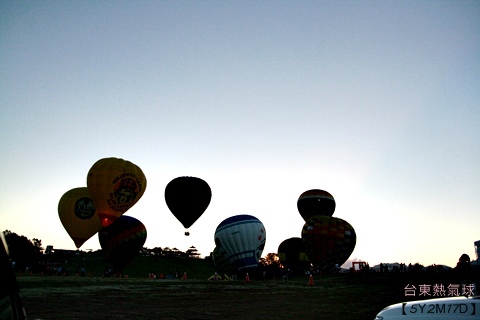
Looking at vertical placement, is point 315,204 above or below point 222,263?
above

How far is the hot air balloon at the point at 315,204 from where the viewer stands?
5950cm

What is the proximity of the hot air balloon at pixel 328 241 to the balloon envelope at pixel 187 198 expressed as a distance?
14.3m

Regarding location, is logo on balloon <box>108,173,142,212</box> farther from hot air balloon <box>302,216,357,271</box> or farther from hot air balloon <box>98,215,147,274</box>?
hot air balloon <box>302,216,357,271</box>

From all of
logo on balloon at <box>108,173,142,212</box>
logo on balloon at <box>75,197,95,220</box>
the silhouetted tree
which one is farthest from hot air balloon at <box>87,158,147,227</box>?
the silhouetted tree

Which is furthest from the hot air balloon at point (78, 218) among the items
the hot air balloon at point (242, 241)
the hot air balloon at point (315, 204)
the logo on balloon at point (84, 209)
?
the hot air balloon at point (315, 204)

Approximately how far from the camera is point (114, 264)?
5028 cm

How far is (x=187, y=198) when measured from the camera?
140 feet

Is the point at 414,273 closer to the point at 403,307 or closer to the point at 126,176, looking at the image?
the point at 403,307

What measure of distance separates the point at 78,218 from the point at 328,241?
28254 mm

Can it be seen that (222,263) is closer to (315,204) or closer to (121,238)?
(121,238)

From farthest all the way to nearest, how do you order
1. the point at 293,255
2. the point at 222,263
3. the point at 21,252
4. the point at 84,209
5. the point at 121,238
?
1. the point at 21,252
2. the point at 293,255
3. the point at 222,263
4. the point at 121,238
5. the point at 84,209

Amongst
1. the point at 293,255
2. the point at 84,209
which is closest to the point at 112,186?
the point at 84,209

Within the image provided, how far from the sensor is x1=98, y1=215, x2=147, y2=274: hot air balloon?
47.8m

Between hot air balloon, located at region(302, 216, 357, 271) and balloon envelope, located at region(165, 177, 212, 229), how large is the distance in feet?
46.9
